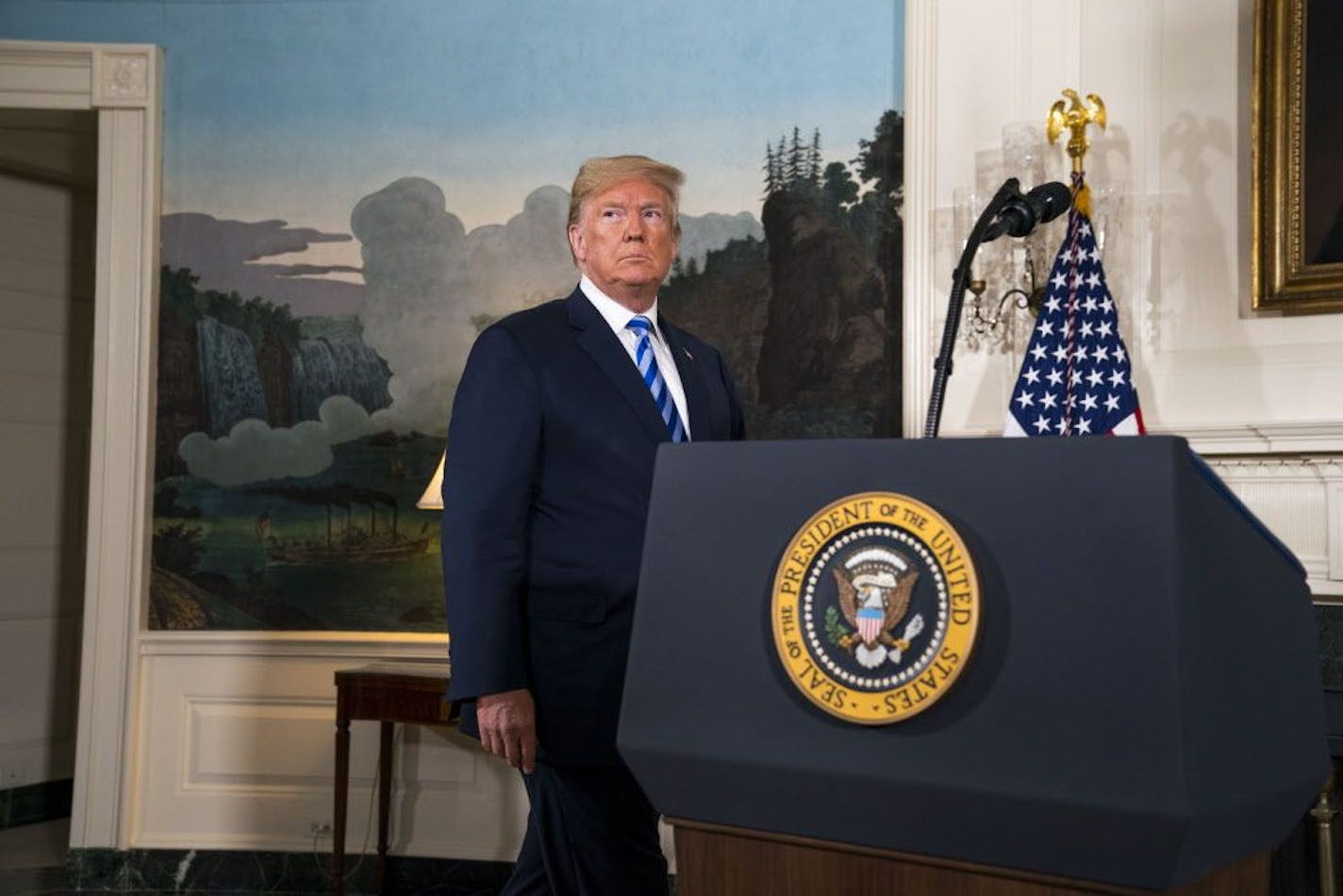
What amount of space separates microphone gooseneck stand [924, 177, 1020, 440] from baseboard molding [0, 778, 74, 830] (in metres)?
4.92

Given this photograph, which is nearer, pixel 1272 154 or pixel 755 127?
pixel 1272 154

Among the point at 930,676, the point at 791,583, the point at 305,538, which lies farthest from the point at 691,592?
the point at 305,538

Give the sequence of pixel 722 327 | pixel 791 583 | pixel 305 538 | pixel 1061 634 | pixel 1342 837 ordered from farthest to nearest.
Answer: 1. pixel 305 538
2. pixel 722 327
3. pixel 1342 837
4. pixel 791 583
5. pixel 1061 634

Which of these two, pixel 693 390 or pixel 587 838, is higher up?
pixel 693 390

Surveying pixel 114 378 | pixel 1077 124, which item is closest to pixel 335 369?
pixel 114 378

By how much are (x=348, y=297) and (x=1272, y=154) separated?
Result: 10.9ft

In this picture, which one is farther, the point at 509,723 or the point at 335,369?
the point at 335,369

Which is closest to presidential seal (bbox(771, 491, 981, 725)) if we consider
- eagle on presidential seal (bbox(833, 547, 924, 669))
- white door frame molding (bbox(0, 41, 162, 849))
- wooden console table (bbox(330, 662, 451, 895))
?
eagle on presidential seal (bbox(833, 547, 924, 669))

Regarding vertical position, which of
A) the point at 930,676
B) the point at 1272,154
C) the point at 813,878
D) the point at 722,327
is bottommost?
the point at 813,878

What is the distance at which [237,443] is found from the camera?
Result: 5.75 m

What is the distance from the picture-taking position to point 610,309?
8.16 ft

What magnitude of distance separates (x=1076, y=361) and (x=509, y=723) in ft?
8.40

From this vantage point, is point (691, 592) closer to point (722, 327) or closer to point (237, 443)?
point (722, 327)

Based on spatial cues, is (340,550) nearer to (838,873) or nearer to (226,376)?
(226,376)
